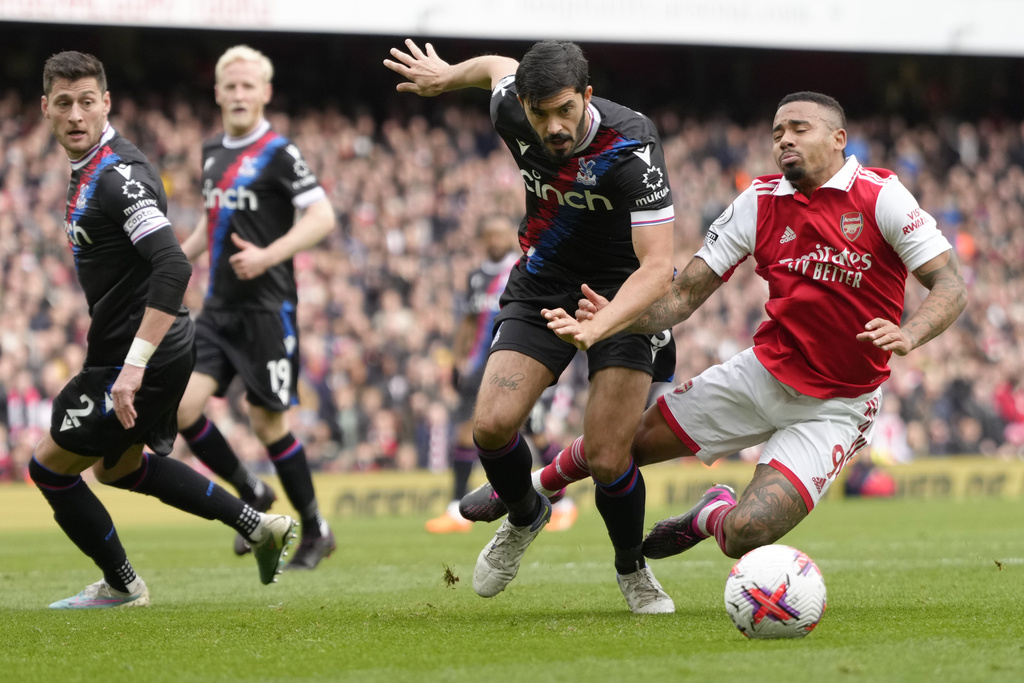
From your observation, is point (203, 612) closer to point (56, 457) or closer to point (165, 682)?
point (56, 457)

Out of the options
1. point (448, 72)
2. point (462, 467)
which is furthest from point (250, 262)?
point (462, 467)

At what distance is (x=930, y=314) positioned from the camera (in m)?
5.12

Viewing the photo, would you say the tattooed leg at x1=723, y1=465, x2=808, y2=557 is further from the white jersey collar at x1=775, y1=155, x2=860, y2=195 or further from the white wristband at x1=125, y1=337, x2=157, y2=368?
the white wristband at x1=125, y1=337, x2=157, y2=368

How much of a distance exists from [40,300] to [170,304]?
1040 centimetres

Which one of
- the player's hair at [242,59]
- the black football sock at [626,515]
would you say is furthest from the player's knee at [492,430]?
the player's hair at [242,59]

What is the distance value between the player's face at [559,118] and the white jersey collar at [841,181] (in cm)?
117

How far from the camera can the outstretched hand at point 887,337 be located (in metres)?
4.82

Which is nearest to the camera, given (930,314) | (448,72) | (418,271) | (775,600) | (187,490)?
(775,600)

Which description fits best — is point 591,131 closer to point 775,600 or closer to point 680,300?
point 680,300

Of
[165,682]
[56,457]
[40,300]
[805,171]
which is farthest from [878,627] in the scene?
[40,300]

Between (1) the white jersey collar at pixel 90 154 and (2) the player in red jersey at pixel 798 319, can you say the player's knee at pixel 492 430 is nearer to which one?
(2) the player in red jersey at pixel 798 319

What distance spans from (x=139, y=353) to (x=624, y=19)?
652 inches

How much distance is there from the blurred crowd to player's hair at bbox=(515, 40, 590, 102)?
9796mm

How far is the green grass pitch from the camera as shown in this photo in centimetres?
406
